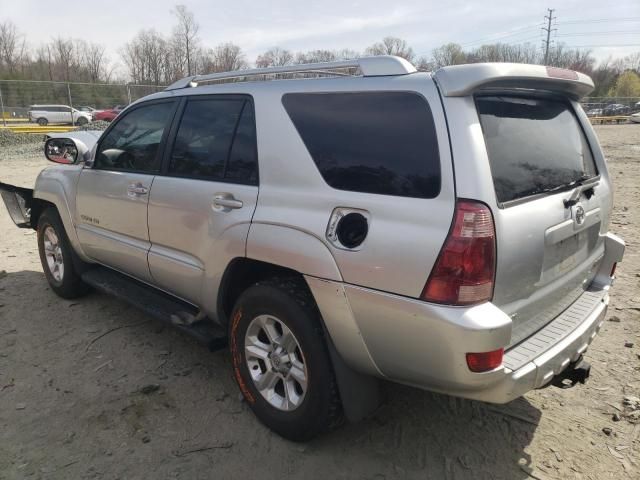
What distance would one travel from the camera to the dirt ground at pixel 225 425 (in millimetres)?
2625

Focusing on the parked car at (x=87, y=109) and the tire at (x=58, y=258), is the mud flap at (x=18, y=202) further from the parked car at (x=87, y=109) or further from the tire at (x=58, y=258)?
the parked car at (x=87, y=109)

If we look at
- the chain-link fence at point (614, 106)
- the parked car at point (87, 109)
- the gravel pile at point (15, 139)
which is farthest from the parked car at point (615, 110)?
the gravel pile at point (15, 139)

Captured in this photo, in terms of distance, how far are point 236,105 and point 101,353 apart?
2170 mm

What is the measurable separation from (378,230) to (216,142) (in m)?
1.41

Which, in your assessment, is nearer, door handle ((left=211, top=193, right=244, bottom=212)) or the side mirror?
door handle ((left=211, top=193, right=244, bottom=212))

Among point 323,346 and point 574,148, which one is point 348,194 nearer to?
Answer: point 323,346

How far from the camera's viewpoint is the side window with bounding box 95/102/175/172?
Answer: 360 cm

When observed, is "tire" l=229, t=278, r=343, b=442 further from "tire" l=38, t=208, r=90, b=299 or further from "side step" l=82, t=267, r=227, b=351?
"tire" l=38, t=208, r=90, b=299

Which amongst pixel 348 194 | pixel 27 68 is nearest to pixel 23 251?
pixel 348 194

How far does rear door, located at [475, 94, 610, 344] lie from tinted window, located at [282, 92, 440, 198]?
265 mm

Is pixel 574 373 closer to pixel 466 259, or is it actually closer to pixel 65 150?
pixel 466 259

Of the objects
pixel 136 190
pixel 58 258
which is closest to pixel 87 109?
pixel 58 258

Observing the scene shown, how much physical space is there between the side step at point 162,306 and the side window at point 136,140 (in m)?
0.90

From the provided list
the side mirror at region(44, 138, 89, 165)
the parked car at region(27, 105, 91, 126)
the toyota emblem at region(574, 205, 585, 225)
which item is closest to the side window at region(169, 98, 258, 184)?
the side mirror at region(44, 138, 89, 165)
